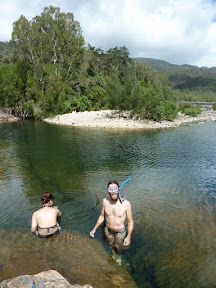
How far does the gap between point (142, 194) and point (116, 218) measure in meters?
5.06

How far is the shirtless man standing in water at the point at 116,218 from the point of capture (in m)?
6.27

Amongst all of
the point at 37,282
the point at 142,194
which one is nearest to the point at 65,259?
the point at 37,282

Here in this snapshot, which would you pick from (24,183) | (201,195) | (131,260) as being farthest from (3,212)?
(201,195)

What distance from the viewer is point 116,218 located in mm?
6398

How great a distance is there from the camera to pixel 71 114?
4759cm

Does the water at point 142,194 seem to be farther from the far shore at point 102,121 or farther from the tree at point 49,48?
the tree at point 49,48

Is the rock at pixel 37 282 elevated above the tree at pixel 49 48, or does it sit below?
below

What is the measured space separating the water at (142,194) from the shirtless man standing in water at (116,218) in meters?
0.36

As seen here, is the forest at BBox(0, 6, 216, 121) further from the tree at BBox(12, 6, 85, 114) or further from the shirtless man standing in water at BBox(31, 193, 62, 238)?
the shirtless man standing in water at BBox(31, 193, 62, 238)

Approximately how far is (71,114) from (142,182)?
3709 centimetres

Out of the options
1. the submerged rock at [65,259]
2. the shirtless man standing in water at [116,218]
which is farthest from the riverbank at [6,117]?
the shirtless man standing in water at [116,218]

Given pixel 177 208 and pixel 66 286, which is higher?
pixel 66 286

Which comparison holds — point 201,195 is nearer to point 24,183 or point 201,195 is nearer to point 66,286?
point 66,286

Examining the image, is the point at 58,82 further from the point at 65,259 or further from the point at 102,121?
the point at 65,259
